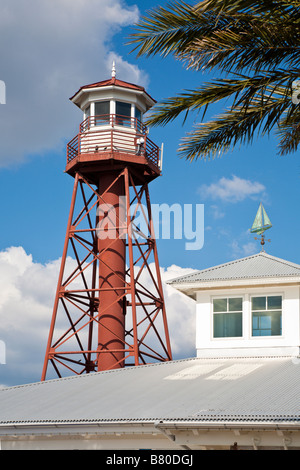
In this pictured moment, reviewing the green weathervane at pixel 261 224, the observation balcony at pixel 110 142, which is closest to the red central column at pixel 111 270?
the observation balcony at pixel 110 142

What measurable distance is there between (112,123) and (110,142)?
3.57ft

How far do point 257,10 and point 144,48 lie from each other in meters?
2.43

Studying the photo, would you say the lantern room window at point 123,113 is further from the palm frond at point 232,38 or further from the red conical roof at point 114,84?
the palm frond at point 232,38

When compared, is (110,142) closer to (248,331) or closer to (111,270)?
(111,270)

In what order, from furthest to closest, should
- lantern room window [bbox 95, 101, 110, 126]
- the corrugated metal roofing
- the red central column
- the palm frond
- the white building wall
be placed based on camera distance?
lantern room window [bbox 95, 101, 110, 126]
the red central column
the corrugated metal roofing
the white building wall
the palm frond

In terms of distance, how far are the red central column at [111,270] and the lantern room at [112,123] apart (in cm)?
150

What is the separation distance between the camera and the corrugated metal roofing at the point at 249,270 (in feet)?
77.3

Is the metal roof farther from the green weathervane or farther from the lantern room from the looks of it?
the lantern room

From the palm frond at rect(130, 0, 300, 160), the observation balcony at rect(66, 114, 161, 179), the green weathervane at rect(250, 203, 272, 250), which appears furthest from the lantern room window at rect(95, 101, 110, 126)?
the palm frond at rect(130, 0, 300, 160)

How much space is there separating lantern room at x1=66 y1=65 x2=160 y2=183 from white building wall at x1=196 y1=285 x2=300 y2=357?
13071 millimetres

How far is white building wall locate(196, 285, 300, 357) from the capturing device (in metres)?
23.0

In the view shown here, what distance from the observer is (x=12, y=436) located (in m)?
18.8

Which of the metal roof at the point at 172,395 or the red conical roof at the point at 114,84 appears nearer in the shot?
the metal roof at the point at 172,395
